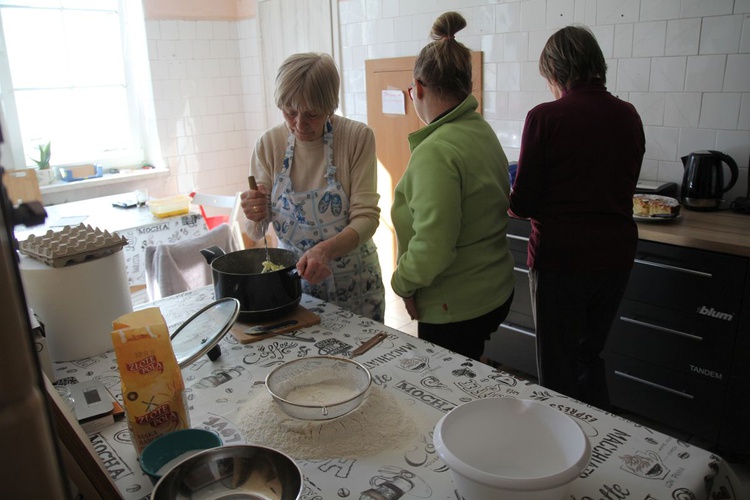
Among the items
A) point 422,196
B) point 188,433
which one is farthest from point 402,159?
point 188,433

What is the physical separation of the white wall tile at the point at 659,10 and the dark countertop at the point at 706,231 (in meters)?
0.89

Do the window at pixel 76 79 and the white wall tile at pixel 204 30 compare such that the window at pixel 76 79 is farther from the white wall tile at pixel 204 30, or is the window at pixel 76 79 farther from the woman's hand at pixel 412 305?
the woman's hand at pixel 412 305

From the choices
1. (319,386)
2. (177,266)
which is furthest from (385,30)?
(319,386)

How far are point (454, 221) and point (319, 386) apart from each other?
594 mm

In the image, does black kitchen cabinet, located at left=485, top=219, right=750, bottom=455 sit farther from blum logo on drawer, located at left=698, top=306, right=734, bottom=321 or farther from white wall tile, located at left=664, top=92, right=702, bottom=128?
white wall tile, located at left=664, top=92, right=702, bottom=128

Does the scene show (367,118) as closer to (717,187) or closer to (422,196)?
(717,187)

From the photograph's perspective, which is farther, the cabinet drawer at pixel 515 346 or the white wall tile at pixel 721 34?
the cabinet drawer at pixel 515 346

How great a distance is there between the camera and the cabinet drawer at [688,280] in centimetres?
220

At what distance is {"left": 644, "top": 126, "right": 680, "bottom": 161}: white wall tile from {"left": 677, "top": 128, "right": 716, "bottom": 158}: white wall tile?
0.08ft

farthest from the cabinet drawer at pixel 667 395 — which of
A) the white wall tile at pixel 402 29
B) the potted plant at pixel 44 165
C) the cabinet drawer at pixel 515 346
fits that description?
the potted plant at pixel 44 165

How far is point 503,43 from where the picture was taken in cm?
325

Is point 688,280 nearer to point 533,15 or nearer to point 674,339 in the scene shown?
point 674,339

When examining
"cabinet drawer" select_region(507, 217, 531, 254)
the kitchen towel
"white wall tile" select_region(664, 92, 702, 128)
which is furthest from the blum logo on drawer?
the kitchen towel

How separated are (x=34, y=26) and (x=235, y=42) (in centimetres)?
151
